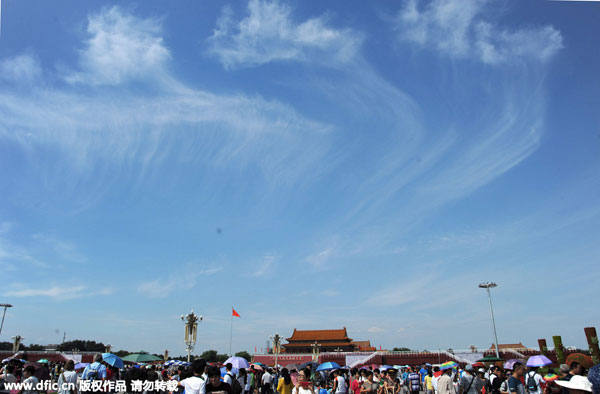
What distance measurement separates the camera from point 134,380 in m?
7.20

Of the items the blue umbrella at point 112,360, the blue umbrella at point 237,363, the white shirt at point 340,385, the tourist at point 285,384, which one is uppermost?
the blue umbrella at point 112,360

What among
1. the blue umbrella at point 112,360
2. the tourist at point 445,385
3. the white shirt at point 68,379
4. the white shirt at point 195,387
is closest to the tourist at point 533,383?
the tourist at point 445,385

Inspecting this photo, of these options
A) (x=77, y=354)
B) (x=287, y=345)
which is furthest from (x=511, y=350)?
(x=77, y=354)

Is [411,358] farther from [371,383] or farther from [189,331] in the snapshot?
[371,383]

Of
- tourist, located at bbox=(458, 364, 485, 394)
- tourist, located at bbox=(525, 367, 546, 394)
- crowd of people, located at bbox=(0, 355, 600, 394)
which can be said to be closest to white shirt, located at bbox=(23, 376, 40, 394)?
crowd of people, located at bbox=(0, 355, 600, 394)

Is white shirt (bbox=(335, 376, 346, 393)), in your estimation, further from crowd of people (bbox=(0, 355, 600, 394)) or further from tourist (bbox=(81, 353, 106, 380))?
tourist (bbox=(81, 353, 106, 380))

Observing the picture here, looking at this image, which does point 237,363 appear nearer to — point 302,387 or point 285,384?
point 285,384

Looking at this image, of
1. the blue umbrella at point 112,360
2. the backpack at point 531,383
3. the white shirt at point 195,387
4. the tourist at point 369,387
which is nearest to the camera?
the white shirt at point 195,387

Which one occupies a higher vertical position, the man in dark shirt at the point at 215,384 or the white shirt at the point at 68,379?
the man in dark shirt at the point at 215,384

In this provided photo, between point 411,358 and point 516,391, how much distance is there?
4612cm

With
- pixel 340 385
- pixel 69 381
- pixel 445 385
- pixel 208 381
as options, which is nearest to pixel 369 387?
pixel 340 385

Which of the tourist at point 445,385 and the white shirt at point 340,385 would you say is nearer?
the tourist at point 445,385

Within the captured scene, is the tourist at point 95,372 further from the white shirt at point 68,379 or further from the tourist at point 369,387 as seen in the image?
the tourist at point 369,387

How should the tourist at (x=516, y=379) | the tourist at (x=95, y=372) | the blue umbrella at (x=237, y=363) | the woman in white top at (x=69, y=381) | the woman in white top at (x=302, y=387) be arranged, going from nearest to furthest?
the woman in white top at (x=302, y=387) < the tourist at (x=516, y=379) < the tourist at (x=95, y=372) < the woman in white top at (x=69, y=381) < the blue umbrella at (x=237, y=363)
